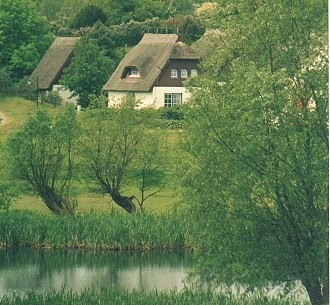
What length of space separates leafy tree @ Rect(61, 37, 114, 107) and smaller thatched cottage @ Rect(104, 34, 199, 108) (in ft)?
2.19

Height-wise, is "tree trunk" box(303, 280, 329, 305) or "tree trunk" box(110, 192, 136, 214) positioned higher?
"tree trunk" box(110, 192, 136, 214)

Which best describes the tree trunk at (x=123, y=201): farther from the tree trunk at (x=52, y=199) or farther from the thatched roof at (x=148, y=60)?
the thatched roof at (x=148, y=60)

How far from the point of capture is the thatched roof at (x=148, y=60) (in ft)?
193

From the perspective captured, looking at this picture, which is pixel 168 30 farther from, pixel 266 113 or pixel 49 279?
pixel 266 113

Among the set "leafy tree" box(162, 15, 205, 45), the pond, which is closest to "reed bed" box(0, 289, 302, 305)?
the pond

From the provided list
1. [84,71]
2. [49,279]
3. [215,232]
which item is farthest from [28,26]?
[215,232]

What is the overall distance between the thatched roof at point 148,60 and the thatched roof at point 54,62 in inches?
109

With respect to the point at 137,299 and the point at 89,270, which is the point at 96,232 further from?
the point at 137,299

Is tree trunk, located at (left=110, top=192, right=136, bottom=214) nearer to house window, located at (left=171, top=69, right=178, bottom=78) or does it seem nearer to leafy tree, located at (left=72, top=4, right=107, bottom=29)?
house window, located at (left=171, top=69, right=178, bottom=78)

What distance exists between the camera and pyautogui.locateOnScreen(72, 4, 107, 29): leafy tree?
232ft

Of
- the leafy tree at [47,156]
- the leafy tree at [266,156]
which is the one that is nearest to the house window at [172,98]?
the leafy tree at [47,156]

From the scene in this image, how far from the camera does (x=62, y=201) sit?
35.6m

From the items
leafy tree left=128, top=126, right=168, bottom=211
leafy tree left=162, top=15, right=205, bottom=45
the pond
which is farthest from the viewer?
leafy tree left=162, top=15, right=205, bottom=45

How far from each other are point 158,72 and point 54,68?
18.6 feet
